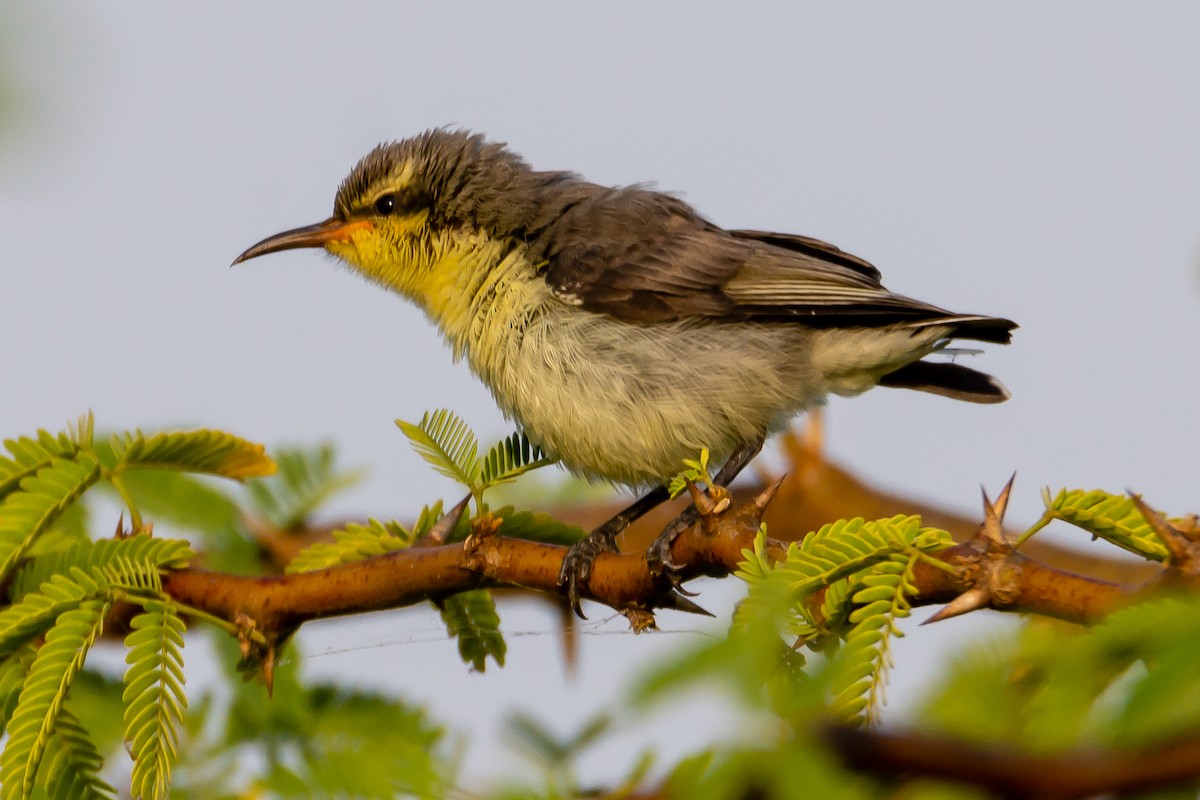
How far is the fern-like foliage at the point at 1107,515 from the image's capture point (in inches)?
95.0

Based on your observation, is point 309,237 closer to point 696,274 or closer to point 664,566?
point 696,274

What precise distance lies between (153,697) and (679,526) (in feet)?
5.21

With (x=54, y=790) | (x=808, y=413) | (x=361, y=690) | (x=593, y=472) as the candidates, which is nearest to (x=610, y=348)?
(x=593, y=472)

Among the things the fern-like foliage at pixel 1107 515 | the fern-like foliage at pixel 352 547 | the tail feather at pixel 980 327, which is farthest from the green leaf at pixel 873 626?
the tail feather at pixel 980 327

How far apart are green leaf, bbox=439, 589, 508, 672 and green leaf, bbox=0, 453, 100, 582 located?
0.99 meters

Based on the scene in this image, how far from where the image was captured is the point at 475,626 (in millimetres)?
3588

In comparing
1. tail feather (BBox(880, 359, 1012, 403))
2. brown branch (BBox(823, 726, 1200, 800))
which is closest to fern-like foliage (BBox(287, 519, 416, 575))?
tail feather (BBox(880, 359, 1012, 403))

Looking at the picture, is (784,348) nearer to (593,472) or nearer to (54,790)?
(593,472)

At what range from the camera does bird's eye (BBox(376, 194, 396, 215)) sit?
17.7 ft

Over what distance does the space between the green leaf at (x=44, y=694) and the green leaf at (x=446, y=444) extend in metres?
0.98

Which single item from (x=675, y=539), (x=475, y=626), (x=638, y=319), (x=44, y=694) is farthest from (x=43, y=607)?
(x=638, y=319)

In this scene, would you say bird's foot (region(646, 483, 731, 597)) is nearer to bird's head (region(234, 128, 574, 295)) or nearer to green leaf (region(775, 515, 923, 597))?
green leaf (region(775, 515, 923, 597))

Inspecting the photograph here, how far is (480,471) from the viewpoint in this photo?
371 cm

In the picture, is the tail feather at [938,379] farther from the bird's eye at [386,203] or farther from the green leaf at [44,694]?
the green leaf at [44,694]
